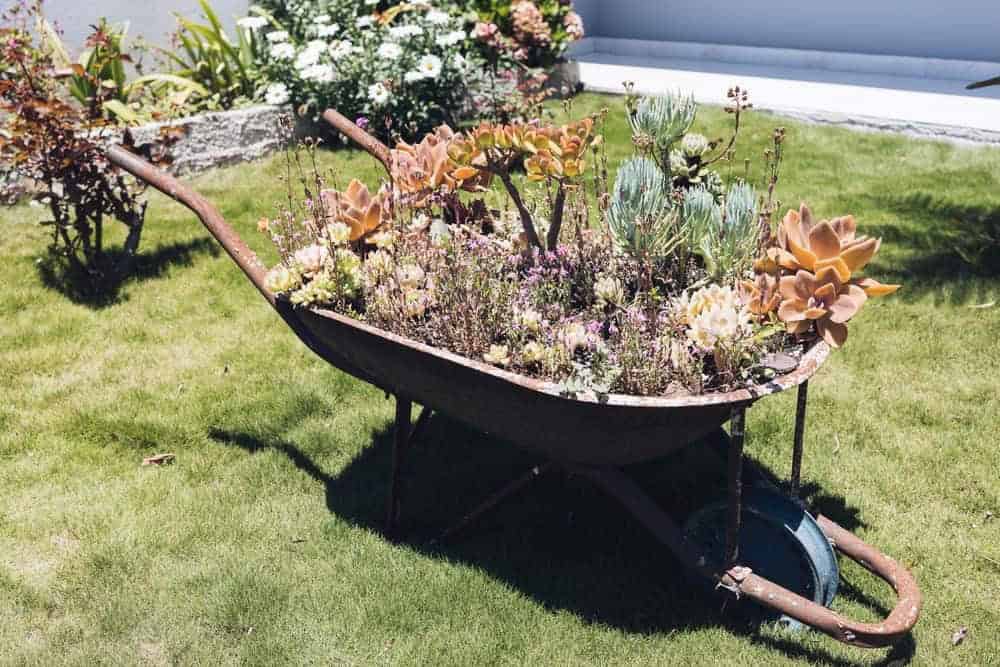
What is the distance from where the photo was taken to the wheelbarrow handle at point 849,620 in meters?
2.09

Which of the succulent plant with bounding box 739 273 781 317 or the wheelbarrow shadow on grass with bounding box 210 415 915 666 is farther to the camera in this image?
the wheelbarrow shadow on grass with bounding box 210 415 915 666

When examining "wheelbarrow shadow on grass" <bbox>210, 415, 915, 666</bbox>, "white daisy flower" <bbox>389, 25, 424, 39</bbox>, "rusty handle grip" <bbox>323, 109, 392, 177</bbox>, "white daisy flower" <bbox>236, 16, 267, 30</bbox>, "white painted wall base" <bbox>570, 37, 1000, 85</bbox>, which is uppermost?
"white daisy flower" <bbox>236, 16, 267, 30</bbox>

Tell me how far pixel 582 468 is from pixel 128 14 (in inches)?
196

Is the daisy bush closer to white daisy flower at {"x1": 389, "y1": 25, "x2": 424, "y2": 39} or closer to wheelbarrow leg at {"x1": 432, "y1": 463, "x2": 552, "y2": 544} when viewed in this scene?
white daisy flower at {"x1": 389, "y1": 25, "x2": 424, "y2": 39}

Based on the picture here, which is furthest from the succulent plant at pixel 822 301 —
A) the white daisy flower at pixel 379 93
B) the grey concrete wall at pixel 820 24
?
the grey concrete wall at pixel 820 24

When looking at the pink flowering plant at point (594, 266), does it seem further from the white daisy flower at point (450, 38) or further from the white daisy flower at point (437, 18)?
the white daisy flower at point (437, 18)

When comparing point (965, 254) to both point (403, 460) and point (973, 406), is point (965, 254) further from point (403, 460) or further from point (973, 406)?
point (403, 460)

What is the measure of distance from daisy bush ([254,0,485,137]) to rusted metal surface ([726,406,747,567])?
3.79 meters

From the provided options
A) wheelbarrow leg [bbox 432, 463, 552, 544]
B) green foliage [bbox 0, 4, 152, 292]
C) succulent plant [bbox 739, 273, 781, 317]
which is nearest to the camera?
succulent plant [bbox 739, 273, 781, 317]

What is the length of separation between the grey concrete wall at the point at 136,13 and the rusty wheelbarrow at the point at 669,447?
397 cm

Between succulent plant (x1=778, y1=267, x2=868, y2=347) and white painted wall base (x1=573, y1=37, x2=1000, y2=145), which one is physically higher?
succulent plant (x1=778, y1=267, x2=868, y2=347)

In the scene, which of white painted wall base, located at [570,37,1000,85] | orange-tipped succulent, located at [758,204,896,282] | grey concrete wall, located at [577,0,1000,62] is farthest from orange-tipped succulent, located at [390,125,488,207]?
grey concrete wall, located at [577,0,1000,62]

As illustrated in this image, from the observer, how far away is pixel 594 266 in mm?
2615

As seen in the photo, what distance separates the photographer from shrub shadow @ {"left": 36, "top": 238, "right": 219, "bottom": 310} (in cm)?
423
